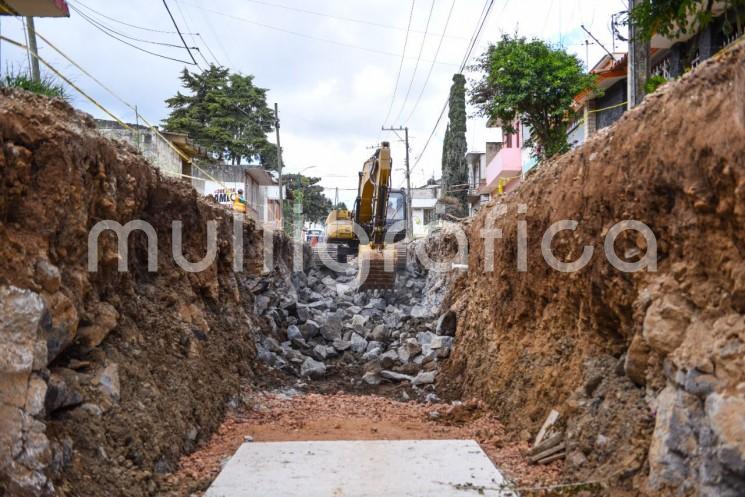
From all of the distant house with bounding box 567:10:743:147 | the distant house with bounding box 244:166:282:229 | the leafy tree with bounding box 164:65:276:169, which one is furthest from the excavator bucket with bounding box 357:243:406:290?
the leafy tree with bounding box 164:65:276:169

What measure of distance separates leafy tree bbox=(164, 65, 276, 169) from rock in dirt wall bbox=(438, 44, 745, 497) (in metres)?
33.4

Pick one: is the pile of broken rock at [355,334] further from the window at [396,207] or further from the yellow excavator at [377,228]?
the window at [396,207]

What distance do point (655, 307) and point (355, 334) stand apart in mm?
9585

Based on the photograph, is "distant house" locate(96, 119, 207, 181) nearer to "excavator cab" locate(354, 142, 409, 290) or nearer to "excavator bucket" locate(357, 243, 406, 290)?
"excavator cab" locate(354, 142, 409, 290)

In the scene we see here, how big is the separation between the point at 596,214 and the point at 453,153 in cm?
3160

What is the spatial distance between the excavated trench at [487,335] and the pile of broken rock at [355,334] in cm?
125

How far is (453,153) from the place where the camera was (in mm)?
36875

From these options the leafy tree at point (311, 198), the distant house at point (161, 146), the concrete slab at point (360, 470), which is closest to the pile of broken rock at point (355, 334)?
the concrete slab at point (360, 470)

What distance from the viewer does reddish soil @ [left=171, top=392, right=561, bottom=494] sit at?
5.93 metres

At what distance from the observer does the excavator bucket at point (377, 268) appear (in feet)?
61.1

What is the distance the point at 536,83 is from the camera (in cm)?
1389

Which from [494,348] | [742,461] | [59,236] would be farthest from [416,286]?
[742,461]

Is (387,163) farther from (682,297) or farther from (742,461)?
(742,461)

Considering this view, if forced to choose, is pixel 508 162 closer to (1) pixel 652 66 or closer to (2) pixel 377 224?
(1) pixel 652 66
